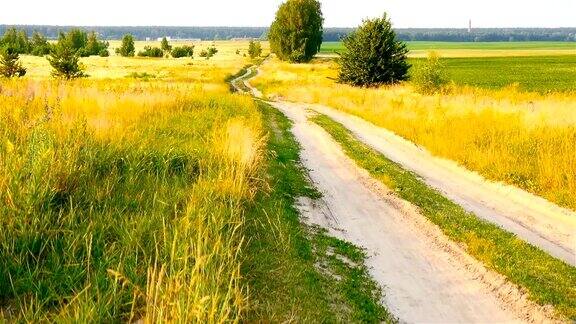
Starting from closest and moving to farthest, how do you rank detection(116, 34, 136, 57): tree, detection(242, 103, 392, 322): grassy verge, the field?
the field < detection(242, 103, 392, 322): grassy verge < detection(116, 34, 136, 57): tree

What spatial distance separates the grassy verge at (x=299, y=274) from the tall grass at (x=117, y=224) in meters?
0.30

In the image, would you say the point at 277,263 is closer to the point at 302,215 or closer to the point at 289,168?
the point at 302,215

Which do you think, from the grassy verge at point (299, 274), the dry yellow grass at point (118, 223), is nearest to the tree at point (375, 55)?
the dry yellow grass at point (118, 223)

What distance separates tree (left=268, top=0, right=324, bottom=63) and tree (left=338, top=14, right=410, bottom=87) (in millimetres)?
49996

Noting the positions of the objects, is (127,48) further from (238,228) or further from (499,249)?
(499,249)

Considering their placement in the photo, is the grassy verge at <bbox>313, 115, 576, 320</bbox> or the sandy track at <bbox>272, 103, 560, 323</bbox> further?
the grassy verge at <bbox>313, 115, 576, 320</bbox>

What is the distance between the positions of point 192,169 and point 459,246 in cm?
511

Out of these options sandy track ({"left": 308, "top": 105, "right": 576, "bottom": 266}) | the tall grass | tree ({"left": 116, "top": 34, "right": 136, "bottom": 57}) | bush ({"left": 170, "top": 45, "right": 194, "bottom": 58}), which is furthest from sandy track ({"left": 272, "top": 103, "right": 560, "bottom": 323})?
tree ({"left": 116, "top": 34, "right": 136, "bottom": 57})

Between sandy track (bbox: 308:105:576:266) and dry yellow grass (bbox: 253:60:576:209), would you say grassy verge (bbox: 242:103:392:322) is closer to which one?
sandy track (bbox: 308:105:576:266)

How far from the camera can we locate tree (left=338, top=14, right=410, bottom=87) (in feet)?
122

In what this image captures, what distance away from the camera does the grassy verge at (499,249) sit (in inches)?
253

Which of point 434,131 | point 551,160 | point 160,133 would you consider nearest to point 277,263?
point 160,133

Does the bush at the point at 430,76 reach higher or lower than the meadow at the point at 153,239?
higher

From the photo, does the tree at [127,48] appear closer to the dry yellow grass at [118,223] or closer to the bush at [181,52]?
the bush at [181,52]
